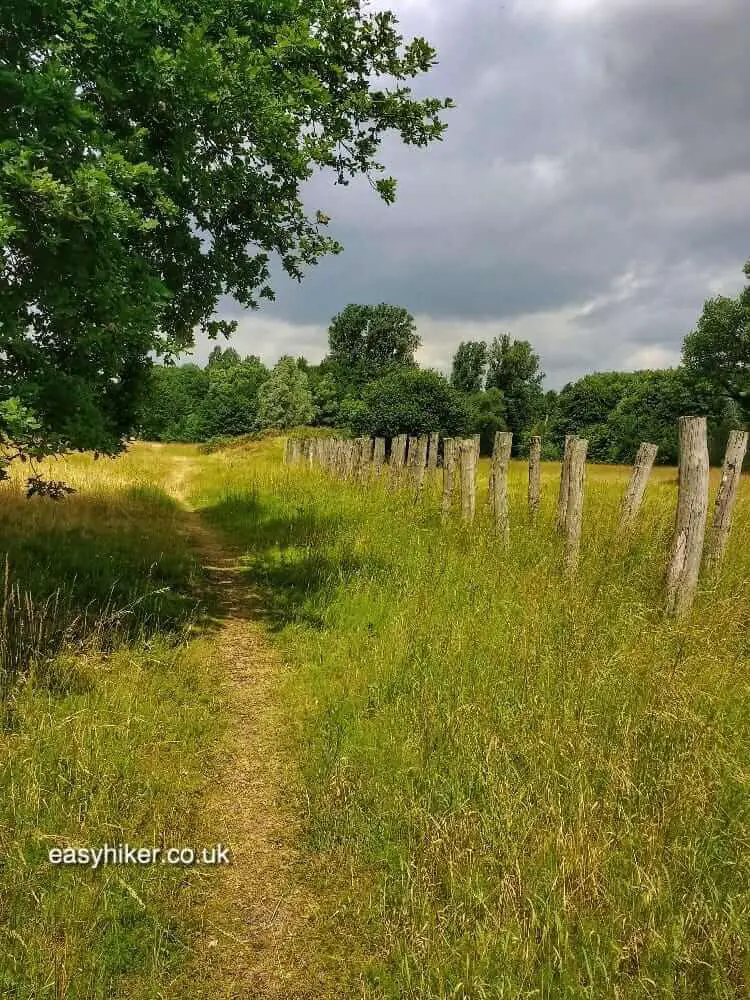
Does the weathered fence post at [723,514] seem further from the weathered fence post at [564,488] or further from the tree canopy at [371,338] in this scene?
the tree canopy at [371,338]

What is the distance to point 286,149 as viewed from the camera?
18.2ft

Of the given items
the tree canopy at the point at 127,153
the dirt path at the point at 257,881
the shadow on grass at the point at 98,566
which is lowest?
the dirt path at the point at 257,881

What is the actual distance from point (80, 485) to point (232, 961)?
13.9 meters

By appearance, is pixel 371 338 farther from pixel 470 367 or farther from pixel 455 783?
pixel 455 783

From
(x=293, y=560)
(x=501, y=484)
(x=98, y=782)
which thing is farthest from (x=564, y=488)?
→ (x=98, y=782)

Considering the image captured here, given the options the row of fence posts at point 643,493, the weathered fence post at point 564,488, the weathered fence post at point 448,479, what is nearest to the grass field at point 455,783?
the row of fence posts at point 643,493

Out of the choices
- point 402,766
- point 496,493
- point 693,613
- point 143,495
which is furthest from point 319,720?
point 143,495

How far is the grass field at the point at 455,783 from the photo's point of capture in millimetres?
2510

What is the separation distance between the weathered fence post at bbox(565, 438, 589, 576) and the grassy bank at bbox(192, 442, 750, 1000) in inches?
17.5

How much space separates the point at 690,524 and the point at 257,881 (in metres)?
5.16

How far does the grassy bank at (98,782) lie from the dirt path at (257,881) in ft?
0.48

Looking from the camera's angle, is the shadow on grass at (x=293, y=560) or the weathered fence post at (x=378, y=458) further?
the weathered fence post at (x=378, y=458)

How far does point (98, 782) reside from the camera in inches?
138

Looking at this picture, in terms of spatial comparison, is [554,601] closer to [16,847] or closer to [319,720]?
[319,720]
